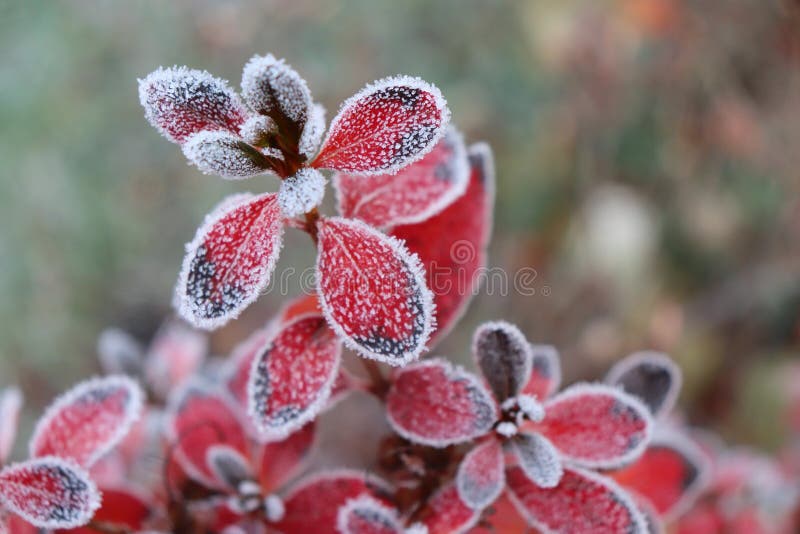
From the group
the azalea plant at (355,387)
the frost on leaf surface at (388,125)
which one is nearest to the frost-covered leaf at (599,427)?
the azalea plant at (355,387)

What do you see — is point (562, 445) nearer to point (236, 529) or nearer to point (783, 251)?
point (236, 529)

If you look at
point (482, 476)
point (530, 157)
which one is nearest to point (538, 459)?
point (482, 476)

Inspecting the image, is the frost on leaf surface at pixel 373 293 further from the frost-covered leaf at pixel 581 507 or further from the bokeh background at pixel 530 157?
the bokeh background at pixel 530 157

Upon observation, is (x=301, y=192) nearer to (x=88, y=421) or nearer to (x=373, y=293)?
(x=373, y=293)

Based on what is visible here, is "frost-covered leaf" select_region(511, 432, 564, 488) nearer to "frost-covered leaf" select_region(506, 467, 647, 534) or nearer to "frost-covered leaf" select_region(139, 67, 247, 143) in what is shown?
"frost-covered leaf" select_region(506, 467, 647, 534)

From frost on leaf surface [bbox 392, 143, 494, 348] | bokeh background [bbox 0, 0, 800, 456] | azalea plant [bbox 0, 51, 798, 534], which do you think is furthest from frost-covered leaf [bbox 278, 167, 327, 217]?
bokeh background [bbox 0, 0, 800, 456]
